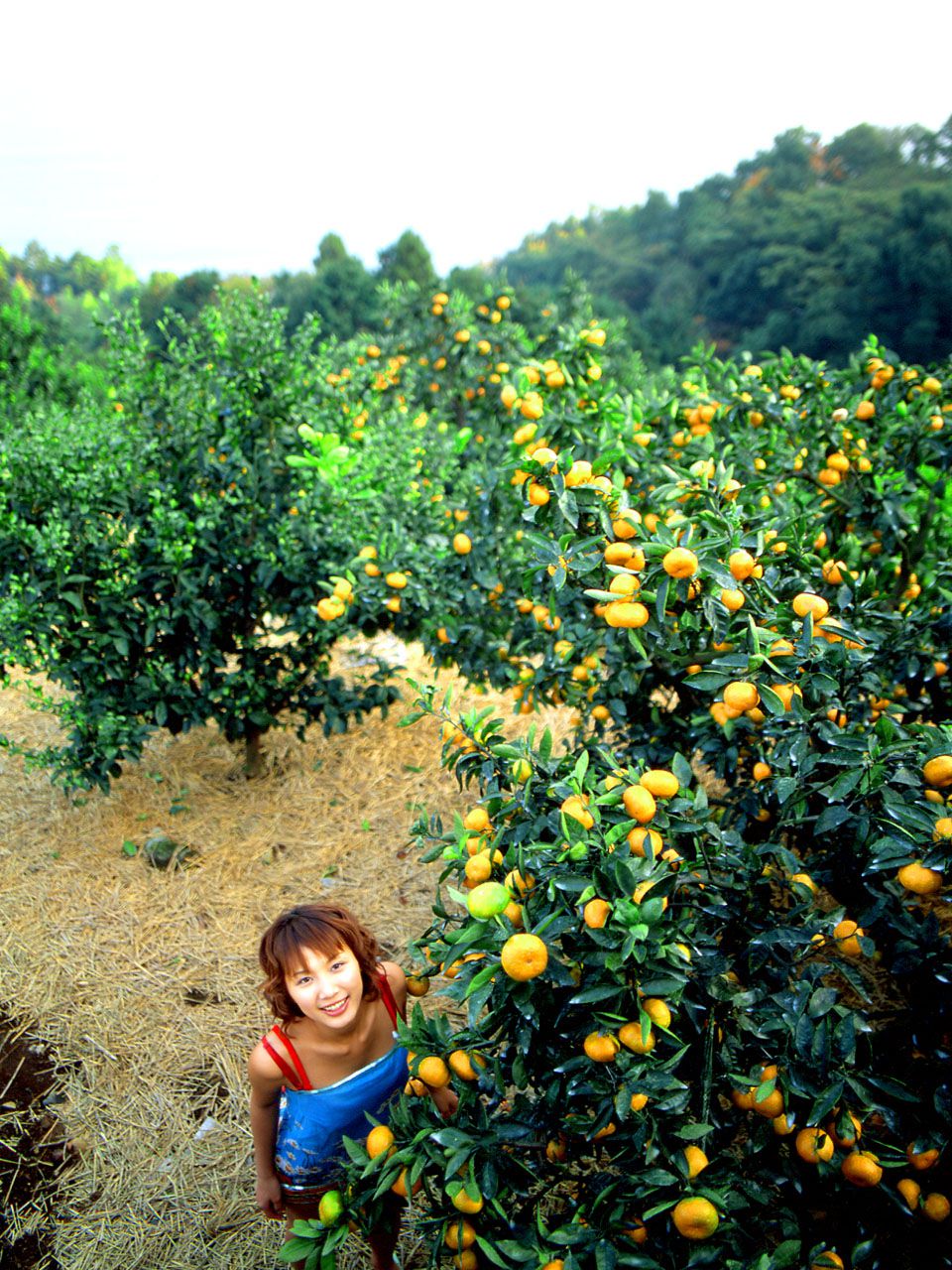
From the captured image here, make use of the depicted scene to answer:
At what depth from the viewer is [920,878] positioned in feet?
4.47

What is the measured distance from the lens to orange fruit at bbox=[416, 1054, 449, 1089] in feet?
4.48

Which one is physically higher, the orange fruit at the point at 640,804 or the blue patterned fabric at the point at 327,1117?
the orange fruit at the point at 640,804

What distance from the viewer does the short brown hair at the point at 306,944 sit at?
154 cm

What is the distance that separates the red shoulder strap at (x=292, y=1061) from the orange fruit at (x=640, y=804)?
2.67 feet

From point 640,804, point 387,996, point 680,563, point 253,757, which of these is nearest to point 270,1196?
point 387,996

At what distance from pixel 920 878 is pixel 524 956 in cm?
69

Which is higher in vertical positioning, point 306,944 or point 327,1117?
point 306,944

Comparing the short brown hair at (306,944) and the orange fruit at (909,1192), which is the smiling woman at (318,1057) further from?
Answer: the orange fruit at (909,1192)

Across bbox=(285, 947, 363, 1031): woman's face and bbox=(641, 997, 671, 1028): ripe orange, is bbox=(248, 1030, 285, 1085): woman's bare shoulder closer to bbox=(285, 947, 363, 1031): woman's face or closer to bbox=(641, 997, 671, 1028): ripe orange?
bbox=(285, 947, 363, 1031): woman's face

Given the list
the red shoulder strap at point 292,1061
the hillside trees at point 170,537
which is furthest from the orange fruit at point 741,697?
the hillside trees at point 170,537

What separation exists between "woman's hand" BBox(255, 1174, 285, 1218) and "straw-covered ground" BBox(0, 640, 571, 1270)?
1.11 feet

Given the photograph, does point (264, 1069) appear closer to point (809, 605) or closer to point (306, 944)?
point (306, 944)

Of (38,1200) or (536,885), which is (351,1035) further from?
(38,1200)

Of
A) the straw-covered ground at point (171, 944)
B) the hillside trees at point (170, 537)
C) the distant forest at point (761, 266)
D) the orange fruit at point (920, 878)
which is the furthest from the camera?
the distant forest at point (761, 266)
